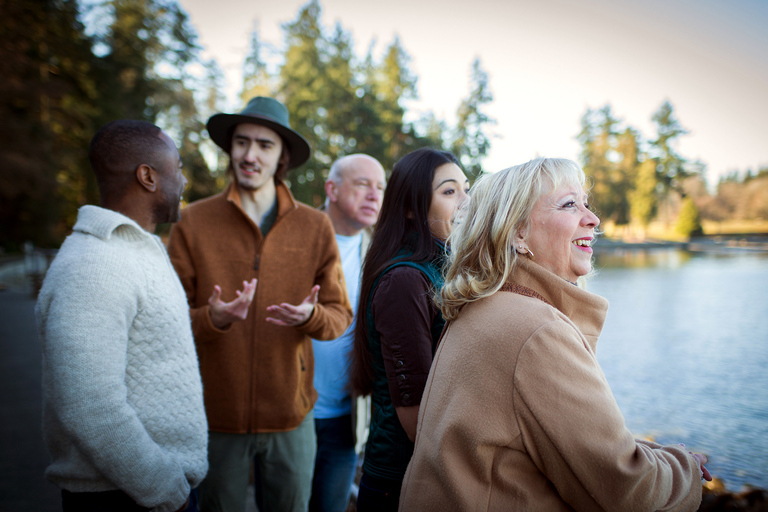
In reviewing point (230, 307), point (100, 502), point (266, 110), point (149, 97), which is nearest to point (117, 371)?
point (100, 502)

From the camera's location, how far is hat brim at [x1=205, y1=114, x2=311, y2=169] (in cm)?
288

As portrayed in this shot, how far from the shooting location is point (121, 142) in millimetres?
1820

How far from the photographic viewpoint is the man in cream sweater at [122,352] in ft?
4.80

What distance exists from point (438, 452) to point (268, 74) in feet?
119

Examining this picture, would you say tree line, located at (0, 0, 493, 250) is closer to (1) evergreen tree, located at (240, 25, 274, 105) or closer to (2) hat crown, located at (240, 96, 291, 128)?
(1) evergreen tree, located at (240, 25, 274, 105)

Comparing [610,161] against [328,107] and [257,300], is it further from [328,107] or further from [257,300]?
[257,300]

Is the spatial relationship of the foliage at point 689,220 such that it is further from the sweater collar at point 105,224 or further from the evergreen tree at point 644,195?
the sweater collar at point 105,224

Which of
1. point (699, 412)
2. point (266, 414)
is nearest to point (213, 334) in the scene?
point (266, 414)

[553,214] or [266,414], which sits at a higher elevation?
[553,214]

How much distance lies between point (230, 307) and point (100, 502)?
0.89 meters

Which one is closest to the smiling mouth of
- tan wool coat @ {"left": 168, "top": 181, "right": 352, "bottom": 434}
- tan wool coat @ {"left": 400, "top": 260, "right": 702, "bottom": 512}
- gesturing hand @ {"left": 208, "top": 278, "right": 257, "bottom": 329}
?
tan wool coat @ {"left": 168, "top": 181, "right": 352, "bottom": 434}

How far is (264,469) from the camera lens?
101 inches

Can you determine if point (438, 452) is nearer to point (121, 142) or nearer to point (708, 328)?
point (121, 142)

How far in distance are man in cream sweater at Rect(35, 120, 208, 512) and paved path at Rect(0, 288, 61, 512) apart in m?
2.71
